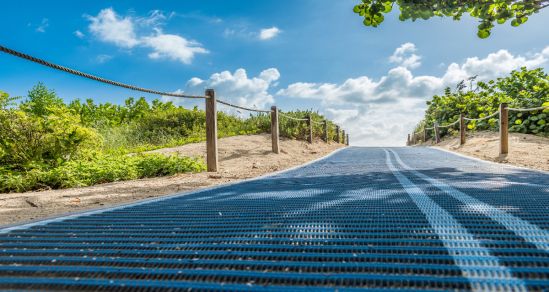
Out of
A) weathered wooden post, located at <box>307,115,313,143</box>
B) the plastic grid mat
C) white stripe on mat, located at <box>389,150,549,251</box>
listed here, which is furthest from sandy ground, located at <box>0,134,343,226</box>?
weathered wooden post, located at <box>307,115,313,143</box>

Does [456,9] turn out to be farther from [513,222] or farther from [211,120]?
[513,222]

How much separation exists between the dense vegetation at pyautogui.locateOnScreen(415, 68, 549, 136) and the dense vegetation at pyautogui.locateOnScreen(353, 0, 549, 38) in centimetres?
420

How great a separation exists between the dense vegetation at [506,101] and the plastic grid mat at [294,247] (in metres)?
10.4

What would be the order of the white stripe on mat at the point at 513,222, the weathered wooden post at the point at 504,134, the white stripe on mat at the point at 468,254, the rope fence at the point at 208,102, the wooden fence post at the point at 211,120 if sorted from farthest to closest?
1. the weathered wooden post at the point at 504,134
2. the wooden fence post at the point at 211,120
3. the rope fence at the point at 208,102
4. the white stripe on mat at the point at 513,222
5. the white stripe on mat at the point at 468,254

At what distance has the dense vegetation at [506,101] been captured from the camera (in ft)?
40.0

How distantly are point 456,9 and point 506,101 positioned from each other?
845 centimetres

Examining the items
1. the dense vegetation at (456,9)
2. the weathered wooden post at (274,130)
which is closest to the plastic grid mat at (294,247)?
the dense vegetation at (456,9)

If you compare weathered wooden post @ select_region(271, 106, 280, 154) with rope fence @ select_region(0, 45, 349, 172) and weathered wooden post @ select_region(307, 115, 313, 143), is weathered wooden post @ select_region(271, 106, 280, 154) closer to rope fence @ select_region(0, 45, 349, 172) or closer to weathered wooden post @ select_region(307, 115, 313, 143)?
rope fence @ select_region(0, 45, 349, 172)

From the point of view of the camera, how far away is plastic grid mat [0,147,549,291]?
1103mm

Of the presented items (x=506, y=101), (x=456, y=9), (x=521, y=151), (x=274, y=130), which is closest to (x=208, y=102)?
(x=274, y=130)

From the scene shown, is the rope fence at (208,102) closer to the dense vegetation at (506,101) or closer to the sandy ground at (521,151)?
the sandy ground at (521,151)

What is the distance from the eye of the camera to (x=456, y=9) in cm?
682

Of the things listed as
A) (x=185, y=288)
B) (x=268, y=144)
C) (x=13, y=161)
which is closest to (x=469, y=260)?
(x=185, y=288)

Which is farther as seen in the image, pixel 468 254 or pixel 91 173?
pixel 91 173
